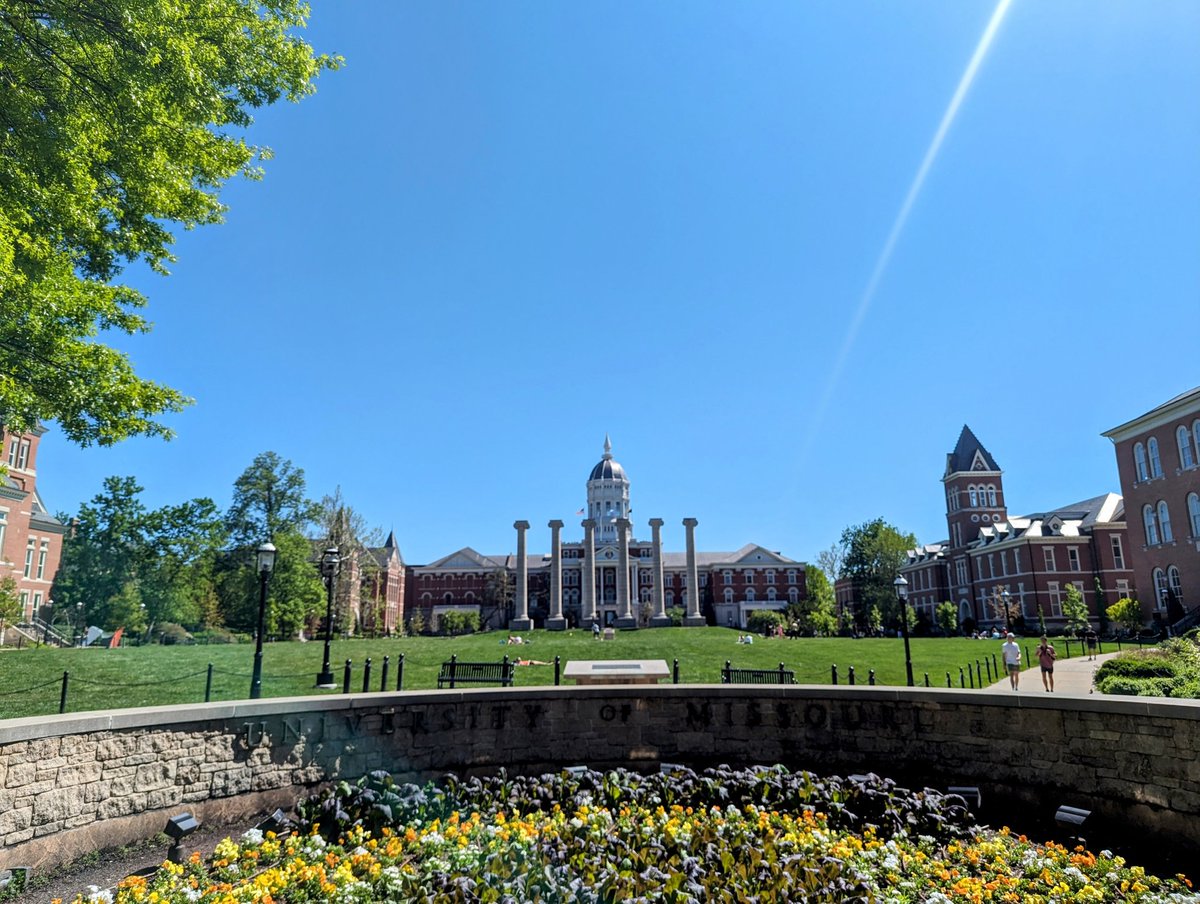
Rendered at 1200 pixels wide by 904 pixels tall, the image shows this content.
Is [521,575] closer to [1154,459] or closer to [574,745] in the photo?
[1154,459]

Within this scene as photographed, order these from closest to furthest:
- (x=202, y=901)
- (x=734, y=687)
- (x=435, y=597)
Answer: (x=202, y=901)
(x=734, y=687)
(x=435, y=597)

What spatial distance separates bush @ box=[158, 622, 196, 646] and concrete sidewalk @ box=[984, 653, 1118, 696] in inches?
1835

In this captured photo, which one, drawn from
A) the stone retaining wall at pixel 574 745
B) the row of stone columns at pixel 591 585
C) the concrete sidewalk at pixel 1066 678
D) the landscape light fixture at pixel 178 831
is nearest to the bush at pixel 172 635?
the row of stone columns at pixel 591 585

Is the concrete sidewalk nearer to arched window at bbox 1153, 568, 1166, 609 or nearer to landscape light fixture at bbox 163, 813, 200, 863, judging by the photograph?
arched window at bbox 1153, 568, 1166, 609

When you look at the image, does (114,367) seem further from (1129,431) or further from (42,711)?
(1129,431)

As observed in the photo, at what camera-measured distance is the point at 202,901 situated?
589 centimetres

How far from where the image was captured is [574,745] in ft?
33.2

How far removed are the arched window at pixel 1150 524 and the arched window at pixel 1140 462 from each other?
5.75 feet

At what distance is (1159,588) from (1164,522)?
13.1 feet

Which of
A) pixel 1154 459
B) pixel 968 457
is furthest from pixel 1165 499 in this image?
pixel 968 457

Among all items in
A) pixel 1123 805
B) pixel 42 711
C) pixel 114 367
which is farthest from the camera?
pixel 42 711

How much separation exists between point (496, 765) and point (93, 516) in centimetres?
5431

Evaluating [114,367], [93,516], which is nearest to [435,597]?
[93,516]

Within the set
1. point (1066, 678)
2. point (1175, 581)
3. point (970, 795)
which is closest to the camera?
point (970, 795)
